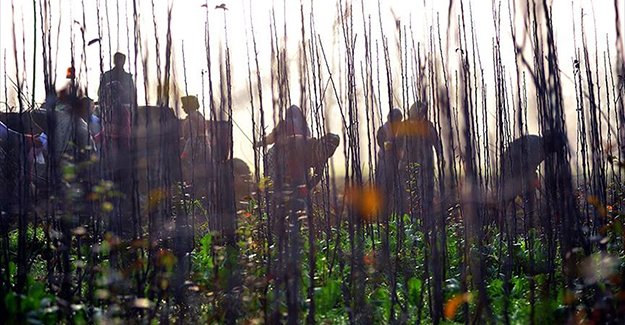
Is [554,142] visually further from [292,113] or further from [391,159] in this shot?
[391,159]

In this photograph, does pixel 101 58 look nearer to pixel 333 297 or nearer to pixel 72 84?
pixel 72 84

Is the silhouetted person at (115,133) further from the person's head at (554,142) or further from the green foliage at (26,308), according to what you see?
the person's head at (554,142)

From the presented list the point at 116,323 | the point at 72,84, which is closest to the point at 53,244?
the point at 72,84

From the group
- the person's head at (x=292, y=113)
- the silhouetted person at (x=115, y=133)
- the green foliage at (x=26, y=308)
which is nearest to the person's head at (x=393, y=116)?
the person's head at (x=292, y=113)

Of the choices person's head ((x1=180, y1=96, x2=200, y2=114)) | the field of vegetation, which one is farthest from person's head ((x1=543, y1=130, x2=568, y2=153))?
person's head ((x1=180, y1=96, x2=200, y2=114))

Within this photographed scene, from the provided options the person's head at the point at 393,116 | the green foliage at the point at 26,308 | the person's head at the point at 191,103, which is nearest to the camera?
the green foliage at the point at 26,308

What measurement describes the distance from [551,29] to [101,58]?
118 centimetres

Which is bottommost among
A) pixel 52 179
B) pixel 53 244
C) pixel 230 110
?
pixel 53 244

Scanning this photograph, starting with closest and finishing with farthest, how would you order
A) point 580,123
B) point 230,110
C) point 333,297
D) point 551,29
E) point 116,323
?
point 116,323 < point 551,29 < point 333,297 < point 230,110 < point 580,123

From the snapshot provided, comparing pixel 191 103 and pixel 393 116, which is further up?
pixel 191 103

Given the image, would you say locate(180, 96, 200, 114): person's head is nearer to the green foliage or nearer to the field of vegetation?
the field of vegetation

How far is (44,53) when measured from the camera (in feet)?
7.00

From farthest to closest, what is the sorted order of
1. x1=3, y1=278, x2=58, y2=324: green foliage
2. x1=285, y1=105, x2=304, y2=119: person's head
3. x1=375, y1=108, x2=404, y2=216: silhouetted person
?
1. x1=375, y1=108, x2=404, y2=216: silhouetted person
2. x1=285, y1=105, x2=304, y2=119: person's head
3. x1=3, y1=278, x2=58, y2=324: green foliage

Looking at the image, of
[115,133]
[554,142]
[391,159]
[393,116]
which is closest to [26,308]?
[554,142]
